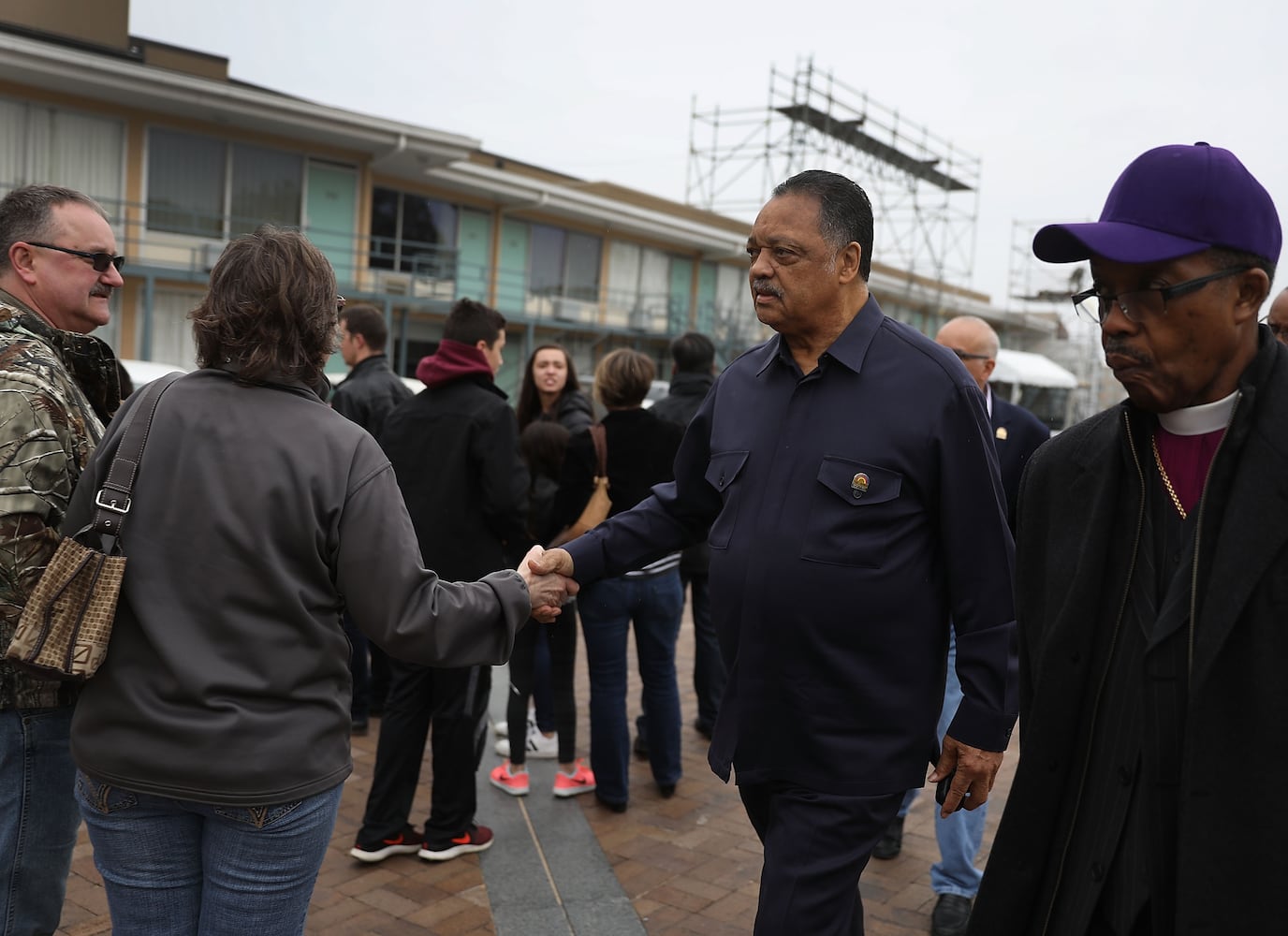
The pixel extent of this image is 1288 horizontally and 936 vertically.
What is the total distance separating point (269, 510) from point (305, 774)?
1.85ft

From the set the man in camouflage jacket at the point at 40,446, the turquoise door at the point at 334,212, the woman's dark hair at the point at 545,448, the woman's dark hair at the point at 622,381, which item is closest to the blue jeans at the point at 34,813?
the man in camouflage jacket at the point at 40,446

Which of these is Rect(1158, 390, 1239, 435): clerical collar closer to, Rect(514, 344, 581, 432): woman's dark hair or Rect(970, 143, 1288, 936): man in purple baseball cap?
Rect(970, 143, 1288, 936): man in purple baseball cap

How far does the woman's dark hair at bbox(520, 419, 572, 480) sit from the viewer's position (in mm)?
5512

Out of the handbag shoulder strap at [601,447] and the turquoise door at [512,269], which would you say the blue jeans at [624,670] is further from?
the turquoise door at [512,269]

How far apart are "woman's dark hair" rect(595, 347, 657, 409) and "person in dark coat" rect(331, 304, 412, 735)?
1174 mm

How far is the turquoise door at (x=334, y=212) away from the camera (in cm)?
2097

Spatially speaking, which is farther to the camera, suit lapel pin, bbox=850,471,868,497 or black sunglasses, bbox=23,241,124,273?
black sunglasses, bbox=23,241,124,273

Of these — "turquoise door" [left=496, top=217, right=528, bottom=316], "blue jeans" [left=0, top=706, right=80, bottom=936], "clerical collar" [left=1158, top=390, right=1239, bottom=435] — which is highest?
"turquoise door" [left=496, top=217, right=528, bottom=316]

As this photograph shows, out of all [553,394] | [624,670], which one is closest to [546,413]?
[553,394]

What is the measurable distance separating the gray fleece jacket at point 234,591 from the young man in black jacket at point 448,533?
235cm

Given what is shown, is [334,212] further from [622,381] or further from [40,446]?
[40,446]

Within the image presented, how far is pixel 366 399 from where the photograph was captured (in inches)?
236

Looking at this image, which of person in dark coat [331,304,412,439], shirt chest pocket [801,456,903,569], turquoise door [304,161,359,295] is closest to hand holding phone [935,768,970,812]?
shirt chest pocket [801,456,903,569]

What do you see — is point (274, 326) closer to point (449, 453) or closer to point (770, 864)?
point (770, 864)
